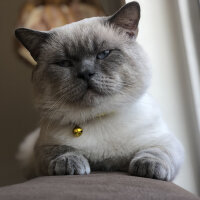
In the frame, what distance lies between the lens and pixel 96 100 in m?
1.34

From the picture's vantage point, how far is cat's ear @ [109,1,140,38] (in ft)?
4.73

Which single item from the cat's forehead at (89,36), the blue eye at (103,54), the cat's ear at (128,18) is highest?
the cat's ear at (128,18)

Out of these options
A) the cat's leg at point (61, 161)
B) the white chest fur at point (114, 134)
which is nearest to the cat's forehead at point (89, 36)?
the white chest fur at point (114, 134)

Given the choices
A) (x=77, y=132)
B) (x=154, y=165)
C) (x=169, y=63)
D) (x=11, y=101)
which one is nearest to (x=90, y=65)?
(x=77, y=132)

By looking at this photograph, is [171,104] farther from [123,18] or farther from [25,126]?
[25,126]

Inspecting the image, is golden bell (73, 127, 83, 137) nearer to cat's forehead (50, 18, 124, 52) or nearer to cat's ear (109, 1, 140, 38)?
cat's forehead (50, 18, 124, 52)

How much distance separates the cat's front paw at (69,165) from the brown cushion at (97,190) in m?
0.14

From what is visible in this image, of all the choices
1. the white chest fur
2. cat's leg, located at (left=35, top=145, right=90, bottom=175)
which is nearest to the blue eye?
the white chest fur

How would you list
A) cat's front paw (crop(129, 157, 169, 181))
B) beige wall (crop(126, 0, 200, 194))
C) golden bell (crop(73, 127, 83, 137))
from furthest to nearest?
beige wall (crop(126, 0, 200, 194)) < golden bell (crop(73, 127, 83, 137)) < cat's front paw (crop(129, 157, 169, 181))

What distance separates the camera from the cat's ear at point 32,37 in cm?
148

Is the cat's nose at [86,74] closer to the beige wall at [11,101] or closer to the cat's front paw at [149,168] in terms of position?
the cat's front paw at [149,168]

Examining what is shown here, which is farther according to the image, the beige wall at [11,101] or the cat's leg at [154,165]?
the beige wall at [11,101]

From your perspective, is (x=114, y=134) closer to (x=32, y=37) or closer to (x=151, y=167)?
(x=151, y=167)

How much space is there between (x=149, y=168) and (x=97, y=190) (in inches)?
11.7
